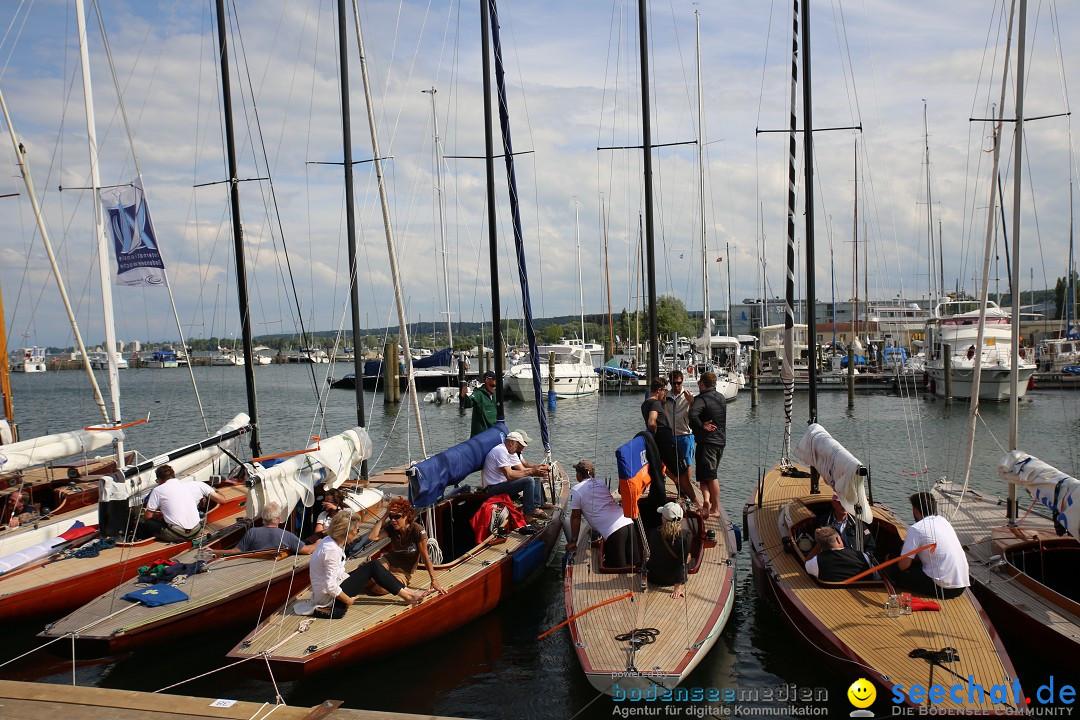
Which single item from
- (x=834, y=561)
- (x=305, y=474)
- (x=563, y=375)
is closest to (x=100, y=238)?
(x=305, y=474)

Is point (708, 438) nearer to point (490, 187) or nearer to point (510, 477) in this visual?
point (510, 477)

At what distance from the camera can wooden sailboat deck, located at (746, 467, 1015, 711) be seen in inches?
256

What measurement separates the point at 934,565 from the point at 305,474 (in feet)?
25.2

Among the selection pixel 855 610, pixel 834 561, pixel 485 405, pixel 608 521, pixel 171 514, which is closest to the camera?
pixel 855 610

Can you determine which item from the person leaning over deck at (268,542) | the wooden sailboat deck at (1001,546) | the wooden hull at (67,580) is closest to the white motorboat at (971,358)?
the wooden sailboat deck at (1001,546)

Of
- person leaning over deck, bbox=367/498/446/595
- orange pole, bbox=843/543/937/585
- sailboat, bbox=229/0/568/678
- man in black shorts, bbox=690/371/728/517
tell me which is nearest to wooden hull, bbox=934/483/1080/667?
orange pole, bbox=843/543/937/585

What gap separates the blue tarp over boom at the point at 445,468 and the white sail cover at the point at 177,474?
4.57 metres

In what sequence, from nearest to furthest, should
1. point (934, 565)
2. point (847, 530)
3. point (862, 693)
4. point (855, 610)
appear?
point (862, 693), point (855, 610), point (934, 565), point (847, 530)

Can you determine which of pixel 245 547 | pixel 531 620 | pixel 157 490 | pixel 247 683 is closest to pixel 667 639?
pixel 531 620

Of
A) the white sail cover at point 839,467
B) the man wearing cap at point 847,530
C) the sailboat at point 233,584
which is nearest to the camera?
the sailboat at point 233,584

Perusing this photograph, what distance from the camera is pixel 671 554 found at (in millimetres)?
8578

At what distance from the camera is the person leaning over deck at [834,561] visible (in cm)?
847

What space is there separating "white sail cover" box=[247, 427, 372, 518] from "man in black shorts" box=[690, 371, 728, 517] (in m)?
5.21

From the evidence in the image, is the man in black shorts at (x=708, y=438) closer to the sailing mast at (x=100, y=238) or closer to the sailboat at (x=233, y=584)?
the sailboat at (x=233, y=584)
